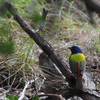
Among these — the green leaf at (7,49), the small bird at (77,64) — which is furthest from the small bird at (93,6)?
the small bird at (77,64)

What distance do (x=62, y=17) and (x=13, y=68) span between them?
5.92 ft

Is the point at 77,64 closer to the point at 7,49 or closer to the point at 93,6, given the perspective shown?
the point at 7,49

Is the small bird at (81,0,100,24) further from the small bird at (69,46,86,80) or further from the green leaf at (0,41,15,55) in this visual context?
the small bird at (69,46,86,80)

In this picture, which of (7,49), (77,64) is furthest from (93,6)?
(77,64)

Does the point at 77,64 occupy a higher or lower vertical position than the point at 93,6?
lower

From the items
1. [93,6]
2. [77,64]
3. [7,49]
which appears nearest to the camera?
[93,6]

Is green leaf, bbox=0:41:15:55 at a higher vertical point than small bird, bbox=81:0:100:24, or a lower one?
lower

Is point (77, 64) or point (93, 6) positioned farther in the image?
point (77, 64)

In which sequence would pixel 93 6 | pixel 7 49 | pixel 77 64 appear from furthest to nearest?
pixel 77 64 → pixel 7 49 → pixel 93 6

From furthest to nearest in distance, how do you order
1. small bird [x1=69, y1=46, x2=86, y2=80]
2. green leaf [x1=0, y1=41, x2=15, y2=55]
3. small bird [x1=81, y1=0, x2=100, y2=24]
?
small bird [x1=69, y1=46, x2=86, y2=80], green leaf [x1=0, y1=41, x2=15, y2=55], small bird [x1=81, y1=0, x2=100, y2=24]

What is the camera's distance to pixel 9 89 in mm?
3559

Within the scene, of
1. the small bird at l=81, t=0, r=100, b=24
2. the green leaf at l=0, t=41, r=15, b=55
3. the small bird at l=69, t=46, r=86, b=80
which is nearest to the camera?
the small bird at l=81, t=0, r=100, b=24

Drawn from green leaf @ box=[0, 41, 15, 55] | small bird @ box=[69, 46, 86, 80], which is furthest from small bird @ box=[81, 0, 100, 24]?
small bird @ box=[69, 46, 86, 80]

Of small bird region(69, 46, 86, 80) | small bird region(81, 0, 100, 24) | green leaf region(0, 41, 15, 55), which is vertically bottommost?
small bird region(69, 46, 86, 80)
